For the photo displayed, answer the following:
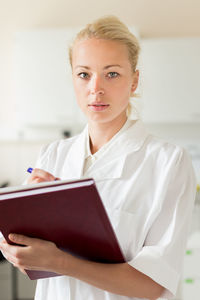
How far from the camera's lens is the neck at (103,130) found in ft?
3.76

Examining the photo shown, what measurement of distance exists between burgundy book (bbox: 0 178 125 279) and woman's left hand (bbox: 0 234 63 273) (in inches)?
0.6

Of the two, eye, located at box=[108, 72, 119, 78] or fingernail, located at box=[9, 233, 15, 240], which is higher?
eye, located at box=[108, 72, 119, 78]

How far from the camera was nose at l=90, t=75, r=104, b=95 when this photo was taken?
105 centimetres

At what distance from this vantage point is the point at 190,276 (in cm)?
257

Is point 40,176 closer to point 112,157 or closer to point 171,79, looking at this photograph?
point 112,157

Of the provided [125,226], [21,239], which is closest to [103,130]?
[125,226]

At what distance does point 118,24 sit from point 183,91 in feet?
6.56

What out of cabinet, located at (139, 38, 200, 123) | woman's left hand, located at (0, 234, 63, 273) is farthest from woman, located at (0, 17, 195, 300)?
cabinet, located at (139, 38, 200, 123)

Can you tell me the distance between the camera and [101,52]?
105 centimetres

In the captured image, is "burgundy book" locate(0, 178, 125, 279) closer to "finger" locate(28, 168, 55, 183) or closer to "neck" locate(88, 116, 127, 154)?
"finger" locate(28, 168, 55, 183)

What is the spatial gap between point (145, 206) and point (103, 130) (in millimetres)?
267

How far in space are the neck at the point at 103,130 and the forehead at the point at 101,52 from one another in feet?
0.55

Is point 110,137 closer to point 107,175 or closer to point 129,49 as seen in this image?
point 107,175

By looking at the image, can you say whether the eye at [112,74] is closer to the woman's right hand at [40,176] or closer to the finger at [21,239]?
the woman's right hand at [40,176]
